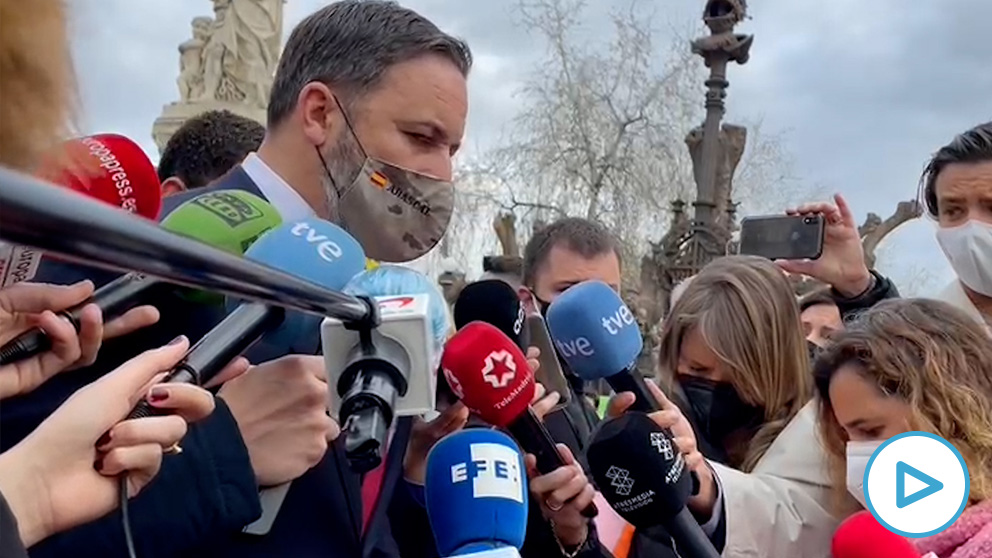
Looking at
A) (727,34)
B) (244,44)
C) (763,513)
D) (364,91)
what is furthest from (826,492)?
(244,44)

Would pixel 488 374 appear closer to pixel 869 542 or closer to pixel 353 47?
pixel 869 542

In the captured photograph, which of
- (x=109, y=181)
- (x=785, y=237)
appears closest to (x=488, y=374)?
(x=109, y=181)

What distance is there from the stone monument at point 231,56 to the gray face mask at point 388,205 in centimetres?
1605

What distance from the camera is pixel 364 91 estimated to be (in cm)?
201

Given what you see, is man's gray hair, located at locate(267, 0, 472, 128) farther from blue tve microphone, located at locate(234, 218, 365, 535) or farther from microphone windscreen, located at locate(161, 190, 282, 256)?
blue tve microphone, located at locate(234, 218, 365, 535)

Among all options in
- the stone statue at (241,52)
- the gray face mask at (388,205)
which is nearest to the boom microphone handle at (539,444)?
the gray face mask at (388,205)

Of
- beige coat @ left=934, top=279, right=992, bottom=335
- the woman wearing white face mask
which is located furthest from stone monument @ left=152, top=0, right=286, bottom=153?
the woman wearing white face mask

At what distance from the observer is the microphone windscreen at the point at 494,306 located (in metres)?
2.02

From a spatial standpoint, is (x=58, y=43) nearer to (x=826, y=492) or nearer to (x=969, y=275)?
(x=826, y=492)

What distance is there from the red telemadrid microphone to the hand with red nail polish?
178 mm

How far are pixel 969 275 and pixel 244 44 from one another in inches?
664

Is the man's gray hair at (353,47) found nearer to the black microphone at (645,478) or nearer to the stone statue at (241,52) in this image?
the black microphone at (645,478)

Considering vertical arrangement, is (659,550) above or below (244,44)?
below
